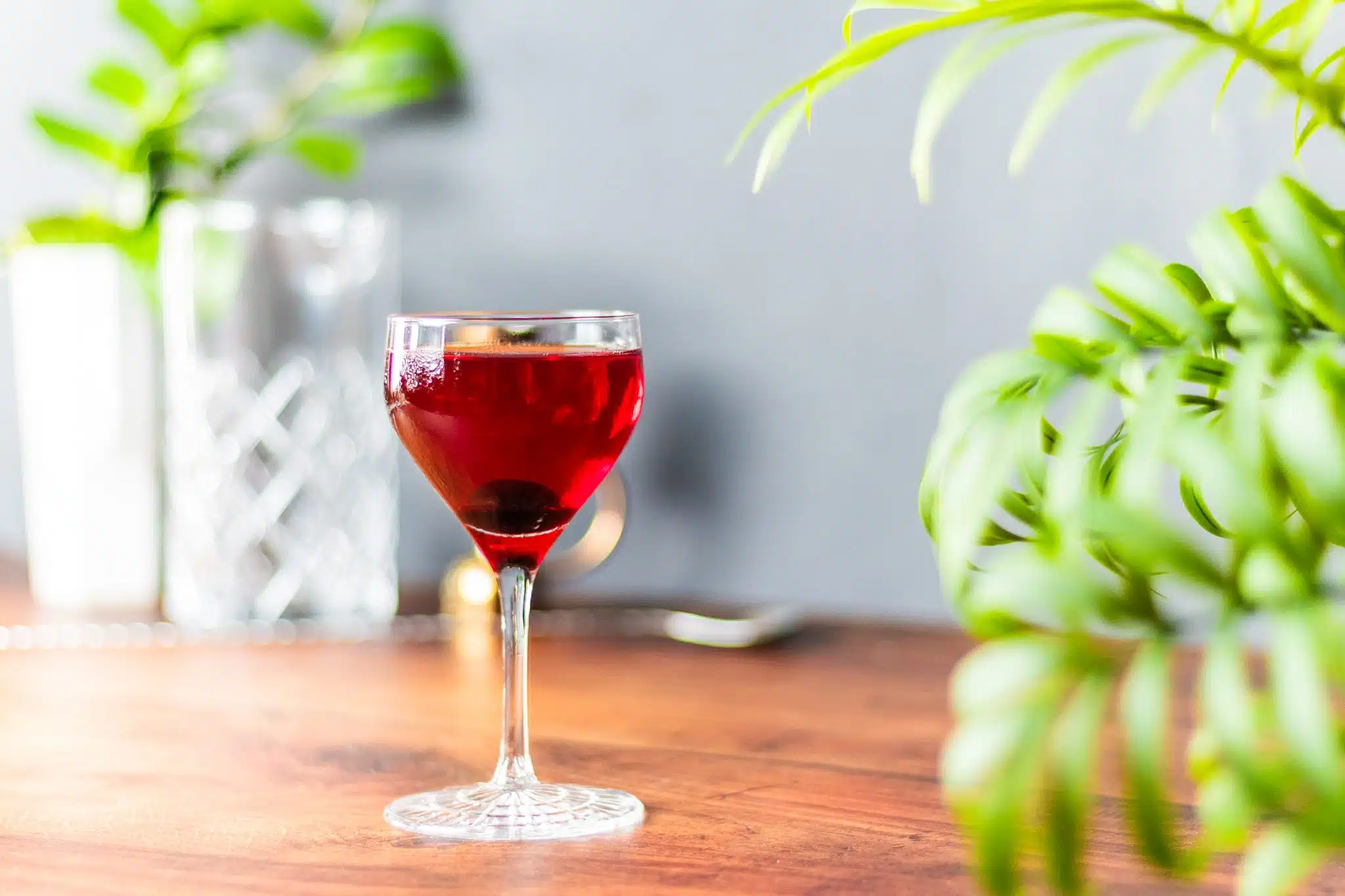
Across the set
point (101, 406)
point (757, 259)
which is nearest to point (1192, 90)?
point (757, 259)

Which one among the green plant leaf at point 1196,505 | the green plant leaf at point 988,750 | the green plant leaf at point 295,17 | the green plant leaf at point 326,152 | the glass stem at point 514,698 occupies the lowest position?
the glass stem at point 514,698

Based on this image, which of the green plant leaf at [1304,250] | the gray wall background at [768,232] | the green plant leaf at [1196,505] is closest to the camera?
the green plant leaf at [1304,250]

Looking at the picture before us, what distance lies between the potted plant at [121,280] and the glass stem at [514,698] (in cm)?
74

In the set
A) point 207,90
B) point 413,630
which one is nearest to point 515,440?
point 413,630

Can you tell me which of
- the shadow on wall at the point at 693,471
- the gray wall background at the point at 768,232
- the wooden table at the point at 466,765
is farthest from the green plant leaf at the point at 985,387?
the shadow on wall at the point at 693,471

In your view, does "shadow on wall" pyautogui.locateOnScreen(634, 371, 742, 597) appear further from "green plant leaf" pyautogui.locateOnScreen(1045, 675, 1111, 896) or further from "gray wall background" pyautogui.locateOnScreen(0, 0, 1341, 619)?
"green plant leaf" pyautogui.locateOnScreen(1045, 675, 1111, 896)

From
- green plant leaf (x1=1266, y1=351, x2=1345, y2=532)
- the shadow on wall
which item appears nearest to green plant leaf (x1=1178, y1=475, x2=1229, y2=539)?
green plant leaf (x1=1266, y1=351, x2=1345, y2=532)

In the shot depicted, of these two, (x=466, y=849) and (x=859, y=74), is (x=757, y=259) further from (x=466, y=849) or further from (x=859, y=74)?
(x=466, y=849)

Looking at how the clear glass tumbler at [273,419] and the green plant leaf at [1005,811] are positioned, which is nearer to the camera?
the green plant leaf at [1005,811]

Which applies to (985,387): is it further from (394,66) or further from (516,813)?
(394,66)

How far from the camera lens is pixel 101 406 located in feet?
4.56

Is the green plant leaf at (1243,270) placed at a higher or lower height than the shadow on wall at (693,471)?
higher

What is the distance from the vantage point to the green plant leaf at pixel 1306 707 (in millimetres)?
386

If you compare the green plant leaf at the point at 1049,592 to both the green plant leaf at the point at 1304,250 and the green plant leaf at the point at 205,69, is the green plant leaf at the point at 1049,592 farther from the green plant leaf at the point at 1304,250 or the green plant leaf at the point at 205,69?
the green plant leaf at the point at 205,69
